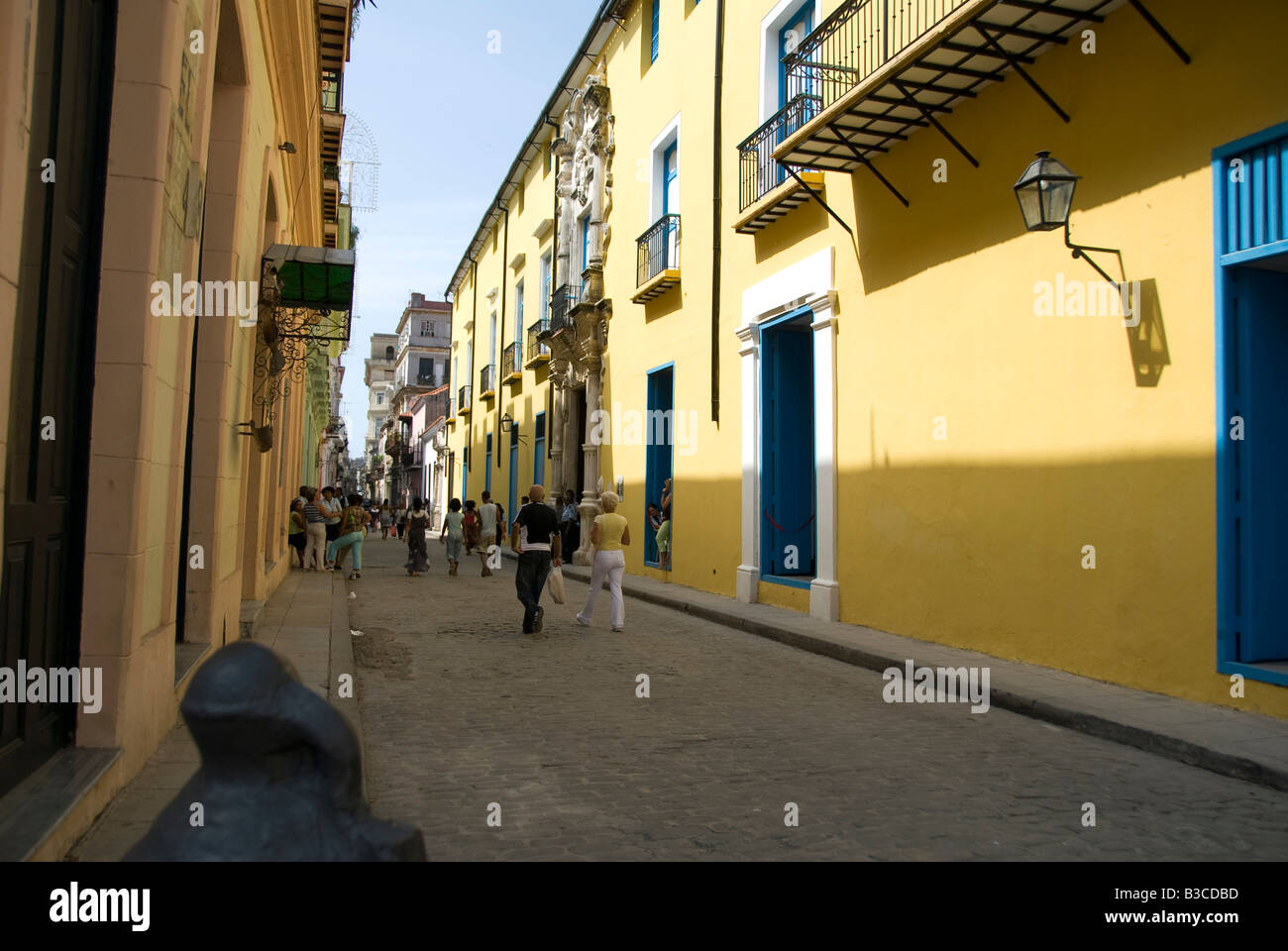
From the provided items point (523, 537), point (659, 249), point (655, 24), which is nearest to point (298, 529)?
point (659, 249)

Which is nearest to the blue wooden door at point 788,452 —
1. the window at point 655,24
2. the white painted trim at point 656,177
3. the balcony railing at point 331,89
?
the white painted trim at point 656,177

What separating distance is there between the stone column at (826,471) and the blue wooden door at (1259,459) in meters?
4.92

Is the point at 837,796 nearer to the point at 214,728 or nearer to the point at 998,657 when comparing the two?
the point at 214,728

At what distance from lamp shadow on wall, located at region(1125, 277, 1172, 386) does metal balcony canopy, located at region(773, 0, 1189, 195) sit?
60.3 inches

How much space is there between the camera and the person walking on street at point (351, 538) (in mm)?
16750

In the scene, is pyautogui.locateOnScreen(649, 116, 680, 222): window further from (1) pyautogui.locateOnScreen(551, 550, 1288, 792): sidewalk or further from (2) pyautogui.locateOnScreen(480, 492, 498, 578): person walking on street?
(1) pyautogui.locateOnScreen(551, 550, 1288, 792): sidewalk

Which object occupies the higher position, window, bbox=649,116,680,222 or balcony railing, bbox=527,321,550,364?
window, bbox=649,116,680,222

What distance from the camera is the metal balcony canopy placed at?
7172mm

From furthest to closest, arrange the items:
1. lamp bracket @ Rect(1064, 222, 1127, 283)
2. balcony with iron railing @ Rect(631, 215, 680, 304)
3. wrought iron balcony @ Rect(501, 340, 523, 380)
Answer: wrought iron balcony @ Rect(501, 340, 523, 380), balcony with iron railing @ Rect(631, 215, 680, 304), lamp bracket @ Rect(1064, 222, 1127, 283)

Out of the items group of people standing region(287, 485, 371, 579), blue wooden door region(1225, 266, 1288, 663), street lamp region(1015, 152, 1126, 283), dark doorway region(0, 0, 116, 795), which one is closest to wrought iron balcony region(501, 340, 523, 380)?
group of people standing region(287, 485, 371, 579)

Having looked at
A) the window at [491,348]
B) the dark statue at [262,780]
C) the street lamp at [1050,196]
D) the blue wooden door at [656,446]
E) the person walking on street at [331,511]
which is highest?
the window at [491,348]

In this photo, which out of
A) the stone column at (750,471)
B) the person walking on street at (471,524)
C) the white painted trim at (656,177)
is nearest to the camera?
the stone column at (750,471)

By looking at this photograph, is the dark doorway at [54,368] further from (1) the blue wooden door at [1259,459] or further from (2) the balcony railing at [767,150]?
(2) the balcony railing at [767,150]

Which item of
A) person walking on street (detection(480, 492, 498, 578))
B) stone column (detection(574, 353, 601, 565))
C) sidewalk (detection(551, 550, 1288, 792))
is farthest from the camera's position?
stone column (detection(574, 353, 601, 565))
